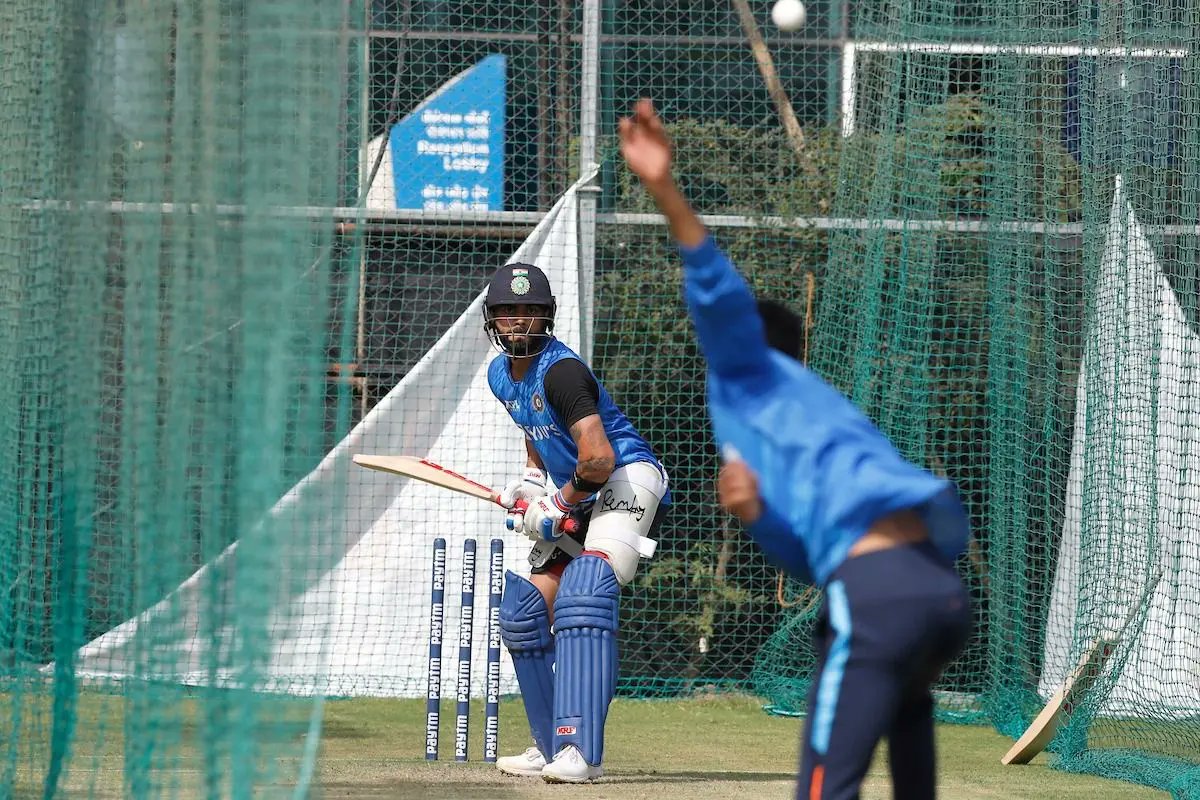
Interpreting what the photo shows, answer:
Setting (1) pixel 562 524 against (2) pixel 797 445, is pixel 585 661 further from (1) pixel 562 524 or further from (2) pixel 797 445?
(2) pixel 797 445

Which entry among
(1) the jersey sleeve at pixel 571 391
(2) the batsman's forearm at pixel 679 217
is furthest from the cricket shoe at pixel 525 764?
(2) the batsman's forearm at pixel 679 217

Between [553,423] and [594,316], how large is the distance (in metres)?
3.63

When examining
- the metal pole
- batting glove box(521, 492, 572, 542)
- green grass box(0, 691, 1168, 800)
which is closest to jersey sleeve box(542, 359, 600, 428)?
batting glove box(521, 492, 572, 542)

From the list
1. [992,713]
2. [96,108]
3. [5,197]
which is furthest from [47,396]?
[992,713]

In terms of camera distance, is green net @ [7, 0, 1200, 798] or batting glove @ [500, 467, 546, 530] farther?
batting glove @ [500, 467, 546, 530]

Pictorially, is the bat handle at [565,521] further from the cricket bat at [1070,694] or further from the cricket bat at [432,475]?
the cricket bat at [1070,694]

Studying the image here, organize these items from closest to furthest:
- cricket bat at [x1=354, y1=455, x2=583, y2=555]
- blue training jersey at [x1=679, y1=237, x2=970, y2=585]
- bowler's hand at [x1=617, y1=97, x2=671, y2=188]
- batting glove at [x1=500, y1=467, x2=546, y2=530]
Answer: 1. blue training jersey at [x1=679, y1=237, x2=970, y2=585]
2. bowler's hand at [x1=617, y1=97, x2=671, y2=188]
3. batting glove at [x1=500, y1=467, x2=546, y2=530]
4. cricket bat at [x1=354, y1=455, x2=583, y2=555]

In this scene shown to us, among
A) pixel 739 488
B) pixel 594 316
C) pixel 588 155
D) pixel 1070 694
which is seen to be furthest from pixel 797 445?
pixel 594 316

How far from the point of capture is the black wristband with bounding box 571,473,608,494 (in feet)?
18.7

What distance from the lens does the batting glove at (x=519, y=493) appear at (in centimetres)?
600

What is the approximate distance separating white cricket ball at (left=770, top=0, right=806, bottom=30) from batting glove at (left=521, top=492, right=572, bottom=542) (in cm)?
434

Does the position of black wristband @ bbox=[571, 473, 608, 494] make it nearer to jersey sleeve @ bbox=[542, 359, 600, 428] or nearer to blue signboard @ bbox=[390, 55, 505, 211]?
jersey sleeve @ bbox=[542, 359, 600, 428]

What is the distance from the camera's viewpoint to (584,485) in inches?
225

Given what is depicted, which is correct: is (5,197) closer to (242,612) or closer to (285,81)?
(285,81)
